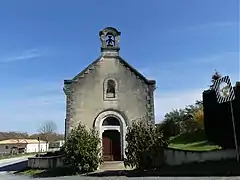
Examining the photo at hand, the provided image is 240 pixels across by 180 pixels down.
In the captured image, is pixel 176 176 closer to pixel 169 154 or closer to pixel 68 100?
pixel 169 154

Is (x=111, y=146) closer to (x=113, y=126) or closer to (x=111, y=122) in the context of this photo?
(x=113, y=126)

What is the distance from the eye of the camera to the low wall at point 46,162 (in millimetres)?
24277

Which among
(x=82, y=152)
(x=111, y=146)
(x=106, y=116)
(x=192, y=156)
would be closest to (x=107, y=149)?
(x=111, y=146)

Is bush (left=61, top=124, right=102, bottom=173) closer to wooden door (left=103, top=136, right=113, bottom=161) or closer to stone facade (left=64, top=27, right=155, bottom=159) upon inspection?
stone facade (left=64, top=27, right=155, bottom=159)

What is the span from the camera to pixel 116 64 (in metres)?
26.6

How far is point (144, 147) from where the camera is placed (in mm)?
20203

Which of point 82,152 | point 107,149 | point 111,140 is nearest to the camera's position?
point 82,152

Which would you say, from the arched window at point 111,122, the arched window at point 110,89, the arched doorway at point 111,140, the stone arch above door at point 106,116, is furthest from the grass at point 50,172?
the arched window at point 110,89

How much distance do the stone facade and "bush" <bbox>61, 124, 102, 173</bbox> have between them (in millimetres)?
3127

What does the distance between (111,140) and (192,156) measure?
8.76 metres

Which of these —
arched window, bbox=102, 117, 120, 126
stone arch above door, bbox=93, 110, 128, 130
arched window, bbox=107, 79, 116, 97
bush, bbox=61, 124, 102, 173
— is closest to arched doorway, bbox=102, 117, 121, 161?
arched window, bbox=102, 117, 120, 126

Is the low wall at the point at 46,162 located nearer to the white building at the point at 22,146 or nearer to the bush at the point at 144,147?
the bush at the point at 144,147

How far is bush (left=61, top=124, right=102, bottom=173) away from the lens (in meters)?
21.4

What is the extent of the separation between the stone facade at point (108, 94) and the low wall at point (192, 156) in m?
5.30
